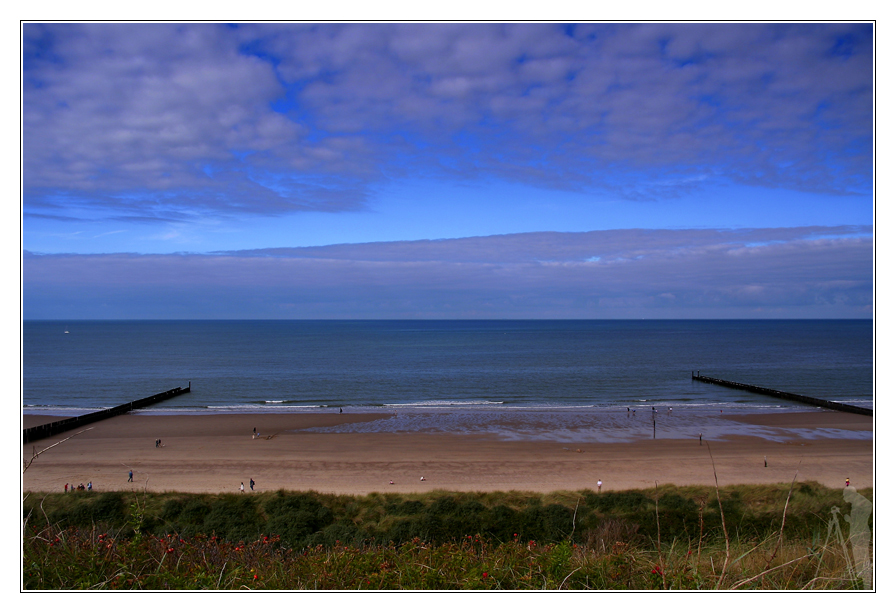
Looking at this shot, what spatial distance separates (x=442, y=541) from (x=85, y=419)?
38.1m

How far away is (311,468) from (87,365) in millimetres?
68831

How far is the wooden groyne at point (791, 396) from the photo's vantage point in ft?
139

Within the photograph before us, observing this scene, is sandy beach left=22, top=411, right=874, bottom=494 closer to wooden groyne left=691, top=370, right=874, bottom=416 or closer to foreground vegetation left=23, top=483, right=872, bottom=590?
foreground vegetation left=23, top=483, right=872, bottom=590

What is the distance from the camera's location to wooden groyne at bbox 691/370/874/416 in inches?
1665

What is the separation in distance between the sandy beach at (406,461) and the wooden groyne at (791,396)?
21.9 ft

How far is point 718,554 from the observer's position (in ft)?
19.9

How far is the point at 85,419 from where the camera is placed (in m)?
38.7

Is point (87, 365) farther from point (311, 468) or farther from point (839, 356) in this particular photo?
point (839, 356)

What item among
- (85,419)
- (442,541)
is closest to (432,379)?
(85,419)

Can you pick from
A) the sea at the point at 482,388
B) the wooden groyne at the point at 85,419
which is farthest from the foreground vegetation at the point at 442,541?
the wooden groyne at the point at 85,419

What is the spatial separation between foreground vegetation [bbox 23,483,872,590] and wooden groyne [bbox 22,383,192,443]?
21351 mm

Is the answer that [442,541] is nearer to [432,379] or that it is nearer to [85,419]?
[85,419]

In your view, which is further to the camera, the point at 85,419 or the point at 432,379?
the point at 432,379

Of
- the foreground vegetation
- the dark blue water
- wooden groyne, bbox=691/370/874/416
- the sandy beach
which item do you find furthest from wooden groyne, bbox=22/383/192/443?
wooden groyne, bbox=691/370/874/416
